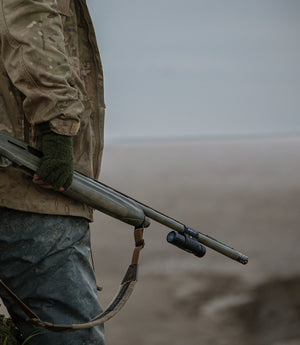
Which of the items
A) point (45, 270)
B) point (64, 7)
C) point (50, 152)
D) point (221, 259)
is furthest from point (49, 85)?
point (221, 259)

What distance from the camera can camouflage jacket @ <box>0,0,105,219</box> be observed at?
1773mm

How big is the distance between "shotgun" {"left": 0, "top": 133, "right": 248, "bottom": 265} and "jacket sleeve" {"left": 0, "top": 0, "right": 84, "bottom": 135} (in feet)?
0.40

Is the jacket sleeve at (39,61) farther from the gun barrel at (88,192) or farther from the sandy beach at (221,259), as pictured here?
the sandy beach at (221,259)

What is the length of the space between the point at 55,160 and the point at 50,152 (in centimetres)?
3

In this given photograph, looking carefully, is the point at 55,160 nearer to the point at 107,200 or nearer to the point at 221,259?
the point at 107,200

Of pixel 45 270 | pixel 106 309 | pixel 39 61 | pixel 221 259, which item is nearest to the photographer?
pixel 39 61

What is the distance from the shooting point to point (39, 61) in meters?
1.77

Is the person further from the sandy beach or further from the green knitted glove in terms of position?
the sandy beach

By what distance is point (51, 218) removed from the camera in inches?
78.4

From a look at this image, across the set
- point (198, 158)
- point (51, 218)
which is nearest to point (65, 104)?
point (51, 218)

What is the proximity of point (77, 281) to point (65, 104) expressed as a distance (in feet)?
2.04

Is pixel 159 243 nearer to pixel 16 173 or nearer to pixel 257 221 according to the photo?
pixel 257 221

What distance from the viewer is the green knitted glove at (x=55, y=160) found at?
179 cm

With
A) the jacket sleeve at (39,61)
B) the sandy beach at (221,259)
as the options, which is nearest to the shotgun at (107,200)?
the jacket sleeve at (39,61)
